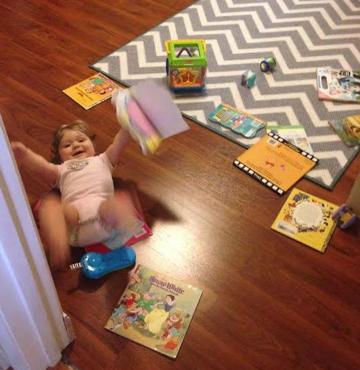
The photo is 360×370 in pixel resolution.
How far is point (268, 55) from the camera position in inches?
82.3

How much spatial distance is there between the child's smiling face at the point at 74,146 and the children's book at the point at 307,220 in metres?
0.67

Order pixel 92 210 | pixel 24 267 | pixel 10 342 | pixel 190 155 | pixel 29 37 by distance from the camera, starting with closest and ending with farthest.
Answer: pixel 24 267, pixel 10 342, pixel 92 210, pixel 190 155, pixel 29 37

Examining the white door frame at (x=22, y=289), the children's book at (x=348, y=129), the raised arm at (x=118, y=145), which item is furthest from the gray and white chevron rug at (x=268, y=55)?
the white door frame at (x=22, y=289)

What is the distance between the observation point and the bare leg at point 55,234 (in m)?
1.32

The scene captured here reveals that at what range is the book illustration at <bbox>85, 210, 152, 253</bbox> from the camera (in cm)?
136

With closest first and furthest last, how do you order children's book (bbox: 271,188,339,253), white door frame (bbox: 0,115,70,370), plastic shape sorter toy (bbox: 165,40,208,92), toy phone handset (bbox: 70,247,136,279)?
1. white door frame (bbox: 0,115,70,370)
2. toy phone handset (bbox: 70,247,136,279)
3. children's book (bbox: 271,188,339,253)
4. plastic shape sorter toy (bbox: 165,40,208,92)

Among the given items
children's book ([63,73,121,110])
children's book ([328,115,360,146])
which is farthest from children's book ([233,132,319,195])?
children's book ([63,73,121,110])

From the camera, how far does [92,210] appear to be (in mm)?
1346

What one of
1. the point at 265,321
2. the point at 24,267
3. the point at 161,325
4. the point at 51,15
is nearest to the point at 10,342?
the point at 24,267

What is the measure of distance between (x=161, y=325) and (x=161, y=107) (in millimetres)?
741

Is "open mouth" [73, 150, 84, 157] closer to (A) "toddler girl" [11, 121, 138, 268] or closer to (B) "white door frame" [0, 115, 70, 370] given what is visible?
(A) "toddler girl" [11, 121, 138, 268]

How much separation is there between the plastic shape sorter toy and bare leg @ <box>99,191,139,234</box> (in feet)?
2.04

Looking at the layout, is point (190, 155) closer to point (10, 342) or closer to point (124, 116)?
point (124, 116)

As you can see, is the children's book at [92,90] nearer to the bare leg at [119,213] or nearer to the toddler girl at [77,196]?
the toddler girl at [77,196]
